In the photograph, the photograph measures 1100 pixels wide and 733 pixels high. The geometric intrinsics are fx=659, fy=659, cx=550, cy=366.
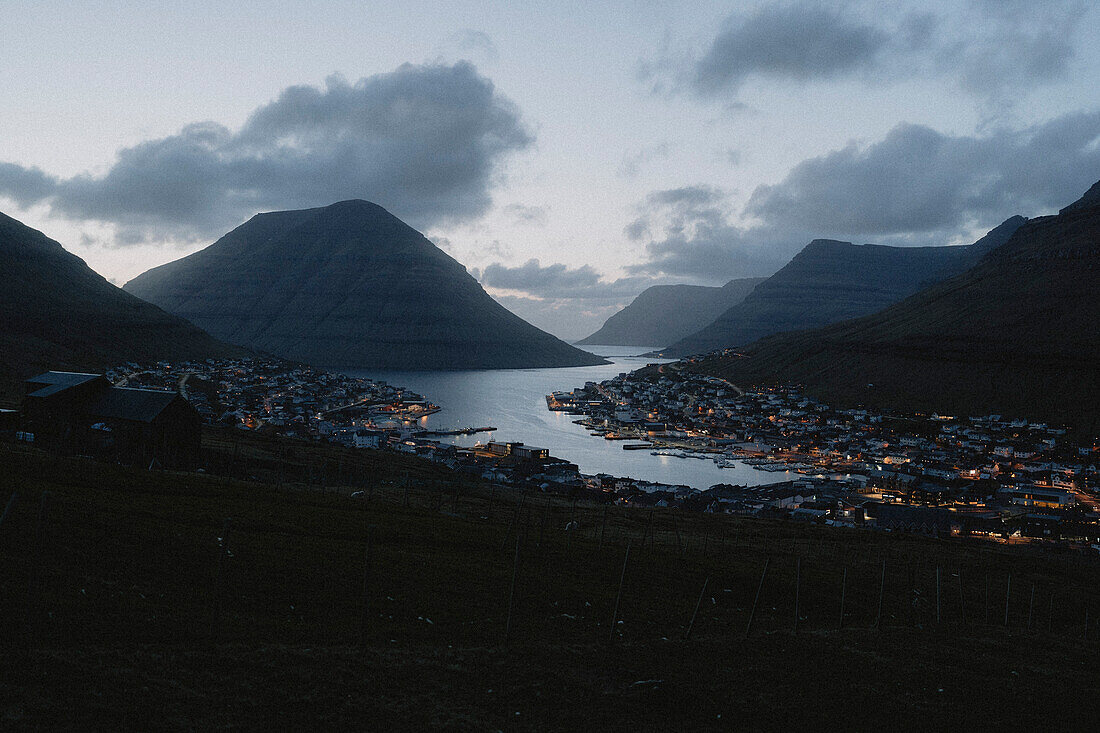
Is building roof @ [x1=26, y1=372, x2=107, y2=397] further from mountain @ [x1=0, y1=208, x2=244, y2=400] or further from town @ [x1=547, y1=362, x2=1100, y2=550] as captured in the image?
mountain @ [x1=0, y1=208, x2=244, y2=400]

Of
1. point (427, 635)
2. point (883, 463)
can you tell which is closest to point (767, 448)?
point (883, 463)

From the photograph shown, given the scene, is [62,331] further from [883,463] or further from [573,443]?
[883,463]

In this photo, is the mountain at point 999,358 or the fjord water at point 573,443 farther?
the mountain at point 999,358

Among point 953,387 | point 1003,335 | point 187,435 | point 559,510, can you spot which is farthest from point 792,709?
point 1003,335

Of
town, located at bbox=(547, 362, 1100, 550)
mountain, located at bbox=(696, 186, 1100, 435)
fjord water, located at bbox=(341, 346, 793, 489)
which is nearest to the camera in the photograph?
town, located at bbox=(547, 362, 1100, 550)

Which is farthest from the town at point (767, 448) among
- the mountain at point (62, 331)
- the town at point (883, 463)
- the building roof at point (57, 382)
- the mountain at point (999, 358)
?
the mountain at point (62, 331)

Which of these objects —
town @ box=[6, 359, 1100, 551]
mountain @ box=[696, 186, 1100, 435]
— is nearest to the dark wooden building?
town @ box=[6, 359, 1100, 551]

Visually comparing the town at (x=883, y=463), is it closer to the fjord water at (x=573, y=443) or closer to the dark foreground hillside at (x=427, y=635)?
the fjord water at (x=573, y=443)

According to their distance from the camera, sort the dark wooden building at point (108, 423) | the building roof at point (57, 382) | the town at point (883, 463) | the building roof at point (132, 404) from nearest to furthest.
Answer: the dark wooden building at point (108, 423)
the building roof at point (132, 404)
the building roof at point (57, 382)
the town at point (883, 463)
